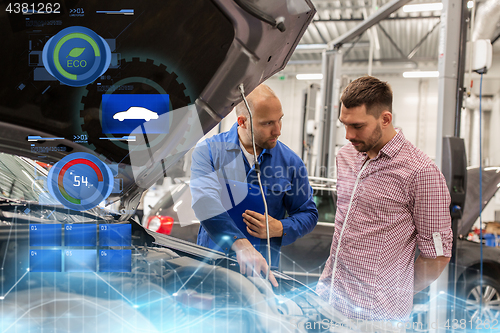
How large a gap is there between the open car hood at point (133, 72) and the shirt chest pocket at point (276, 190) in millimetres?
466

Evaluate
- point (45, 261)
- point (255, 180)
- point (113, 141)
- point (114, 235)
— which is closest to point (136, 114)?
point (113, 141)

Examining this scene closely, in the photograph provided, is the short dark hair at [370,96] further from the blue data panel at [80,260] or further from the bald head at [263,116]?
the blue data panel at [80,260]

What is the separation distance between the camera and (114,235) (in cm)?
104

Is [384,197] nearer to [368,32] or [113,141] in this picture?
[113,141]

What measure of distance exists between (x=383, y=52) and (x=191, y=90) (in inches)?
319

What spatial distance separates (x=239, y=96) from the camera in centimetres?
114

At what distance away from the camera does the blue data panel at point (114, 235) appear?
103 cm

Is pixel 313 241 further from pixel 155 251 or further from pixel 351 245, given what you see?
pixel 155 251

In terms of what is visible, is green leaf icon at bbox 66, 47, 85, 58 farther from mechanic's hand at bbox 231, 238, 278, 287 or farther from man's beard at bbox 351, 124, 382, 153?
man's beard at bbox 351, 124, 382, 153

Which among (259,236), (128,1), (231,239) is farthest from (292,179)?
(128,1)

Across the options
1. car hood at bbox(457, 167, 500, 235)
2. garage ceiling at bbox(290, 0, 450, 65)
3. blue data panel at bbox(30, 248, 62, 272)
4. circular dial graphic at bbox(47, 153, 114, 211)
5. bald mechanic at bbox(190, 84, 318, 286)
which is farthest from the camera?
garage ceiling at bbox(290, 0, 450, 65)

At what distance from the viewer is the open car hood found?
996 millimetres

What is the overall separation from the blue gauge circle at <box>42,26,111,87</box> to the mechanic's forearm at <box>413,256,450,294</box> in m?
1.21

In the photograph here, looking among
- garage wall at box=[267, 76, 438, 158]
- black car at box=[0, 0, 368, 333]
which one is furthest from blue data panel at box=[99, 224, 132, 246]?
garage wall at box=[267, 76, 438, 158]
